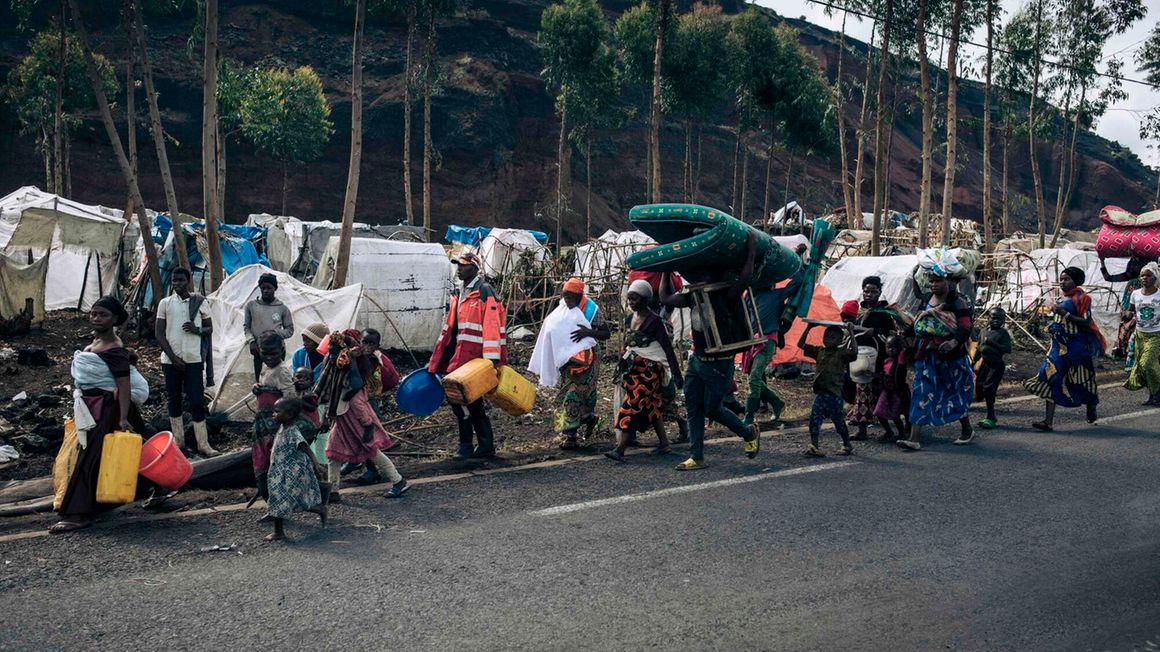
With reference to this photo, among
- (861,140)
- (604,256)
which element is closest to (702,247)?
(604,256)

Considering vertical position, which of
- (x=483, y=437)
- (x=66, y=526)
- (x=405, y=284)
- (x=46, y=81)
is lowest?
(x=66, y=526)

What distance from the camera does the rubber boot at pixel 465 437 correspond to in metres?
7.47

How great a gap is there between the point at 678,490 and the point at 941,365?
10.4 feet

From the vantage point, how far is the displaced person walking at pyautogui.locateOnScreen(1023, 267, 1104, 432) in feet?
29.8

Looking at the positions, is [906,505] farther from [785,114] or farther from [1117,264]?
[785,114]

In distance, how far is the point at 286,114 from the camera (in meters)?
39.8

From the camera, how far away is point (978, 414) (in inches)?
391

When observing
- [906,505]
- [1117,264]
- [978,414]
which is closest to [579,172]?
[1117,264]

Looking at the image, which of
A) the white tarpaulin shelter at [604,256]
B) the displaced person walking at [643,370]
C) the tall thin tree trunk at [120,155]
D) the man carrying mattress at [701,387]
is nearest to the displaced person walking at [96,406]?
the displaced person walking at [643,370]

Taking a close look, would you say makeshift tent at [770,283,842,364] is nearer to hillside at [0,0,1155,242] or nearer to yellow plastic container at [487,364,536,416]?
yellow plastic container at [487,364,536,416]

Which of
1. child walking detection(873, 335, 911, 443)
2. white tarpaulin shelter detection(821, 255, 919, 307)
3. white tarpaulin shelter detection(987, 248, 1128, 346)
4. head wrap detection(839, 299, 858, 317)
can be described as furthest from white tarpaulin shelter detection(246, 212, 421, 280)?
child walking detection(873, 335, 911, 443)

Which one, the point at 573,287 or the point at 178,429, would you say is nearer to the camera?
the point at 573,287

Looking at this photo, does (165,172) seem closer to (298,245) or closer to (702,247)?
(298,245)

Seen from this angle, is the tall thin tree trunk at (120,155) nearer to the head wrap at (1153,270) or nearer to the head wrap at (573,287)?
the head wrap at (573,287)
